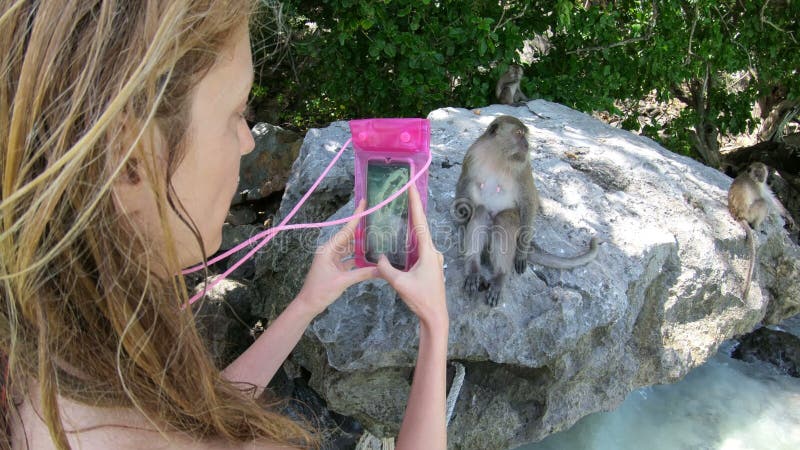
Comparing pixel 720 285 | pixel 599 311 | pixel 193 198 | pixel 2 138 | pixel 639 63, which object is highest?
pixel 2 138

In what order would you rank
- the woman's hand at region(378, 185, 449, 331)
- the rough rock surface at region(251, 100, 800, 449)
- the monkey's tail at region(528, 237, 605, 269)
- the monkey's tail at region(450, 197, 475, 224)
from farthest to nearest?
the monkey's tail at region(450, 197, 475, 224), the monkey's tail at region(528, 237, 605, 269), the rough rock surface at region(251, 100, 800, 449), the woman's hand at region(378, 185, 449, 331)

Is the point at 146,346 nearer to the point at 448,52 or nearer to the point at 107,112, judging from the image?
the point at 107,112

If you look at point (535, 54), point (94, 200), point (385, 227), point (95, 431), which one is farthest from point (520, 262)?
point (535, 54)

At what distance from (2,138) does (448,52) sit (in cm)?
444

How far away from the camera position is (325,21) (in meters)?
5.31

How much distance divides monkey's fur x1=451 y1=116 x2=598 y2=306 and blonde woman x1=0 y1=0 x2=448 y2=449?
1.87 metres

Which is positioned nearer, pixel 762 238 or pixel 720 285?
pixel 720 285

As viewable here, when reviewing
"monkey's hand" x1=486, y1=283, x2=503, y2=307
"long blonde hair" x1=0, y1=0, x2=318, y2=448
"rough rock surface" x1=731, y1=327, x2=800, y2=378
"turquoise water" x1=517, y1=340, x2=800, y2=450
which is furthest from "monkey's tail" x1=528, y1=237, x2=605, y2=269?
"rough rock surface" x1=731, y1=327, x2=800, y2=378

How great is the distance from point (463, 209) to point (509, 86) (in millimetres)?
2701

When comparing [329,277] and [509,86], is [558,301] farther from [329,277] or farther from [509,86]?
[509,86]

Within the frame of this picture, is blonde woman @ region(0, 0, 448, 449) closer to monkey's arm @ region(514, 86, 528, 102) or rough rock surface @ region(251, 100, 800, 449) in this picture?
rough rock surface @ region(251, 100, 800, 449)

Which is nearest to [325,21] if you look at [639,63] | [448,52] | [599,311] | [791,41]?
[448,52]

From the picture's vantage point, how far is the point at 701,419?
416 cm

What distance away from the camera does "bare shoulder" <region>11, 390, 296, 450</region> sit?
40.2 inches
